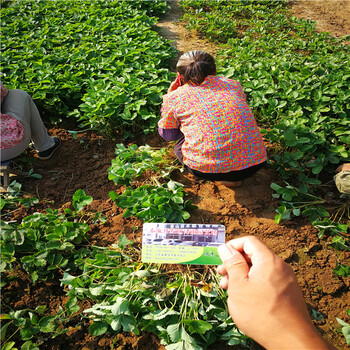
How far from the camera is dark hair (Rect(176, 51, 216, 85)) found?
2105 millimetres

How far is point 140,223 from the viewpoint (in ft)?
7.31

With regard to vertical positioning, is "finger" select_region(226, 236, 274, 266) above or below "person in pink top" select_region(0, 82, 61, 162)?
above

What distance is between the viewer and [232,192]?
2.47 m

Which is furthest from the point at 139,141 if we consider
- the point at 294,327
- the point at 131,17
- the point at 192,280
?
the point at 131,17

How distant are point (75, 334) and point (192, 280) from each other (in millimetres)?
762

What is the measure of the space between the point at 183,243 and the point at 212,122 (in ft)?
3.02

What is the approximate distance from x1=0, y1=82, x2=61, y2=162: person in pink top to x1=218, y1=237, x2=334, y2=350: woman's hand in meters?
2.13

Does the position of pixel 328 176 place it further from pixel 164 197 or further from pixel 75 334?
pixel 75 334

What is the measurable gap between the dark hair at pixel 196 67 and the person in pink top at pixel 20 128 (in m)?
1.50

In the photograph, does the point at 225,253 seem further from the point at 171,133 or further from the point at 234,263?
the point at 171,133

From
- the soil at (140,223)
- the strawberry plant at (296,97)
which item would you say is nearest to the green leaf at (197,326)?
the soil at (140,223)

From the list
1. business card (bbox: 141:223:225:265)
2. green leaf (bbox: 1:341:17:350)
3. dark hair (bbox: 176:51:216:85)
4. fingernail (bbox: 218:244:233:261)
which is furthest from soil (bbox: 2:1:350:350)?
dark hair (bbox: 176:51:216:85)

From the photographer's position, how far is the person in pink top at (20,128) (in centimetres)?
240

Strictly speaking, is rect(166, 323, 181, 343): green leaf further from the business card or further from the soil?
the business card
